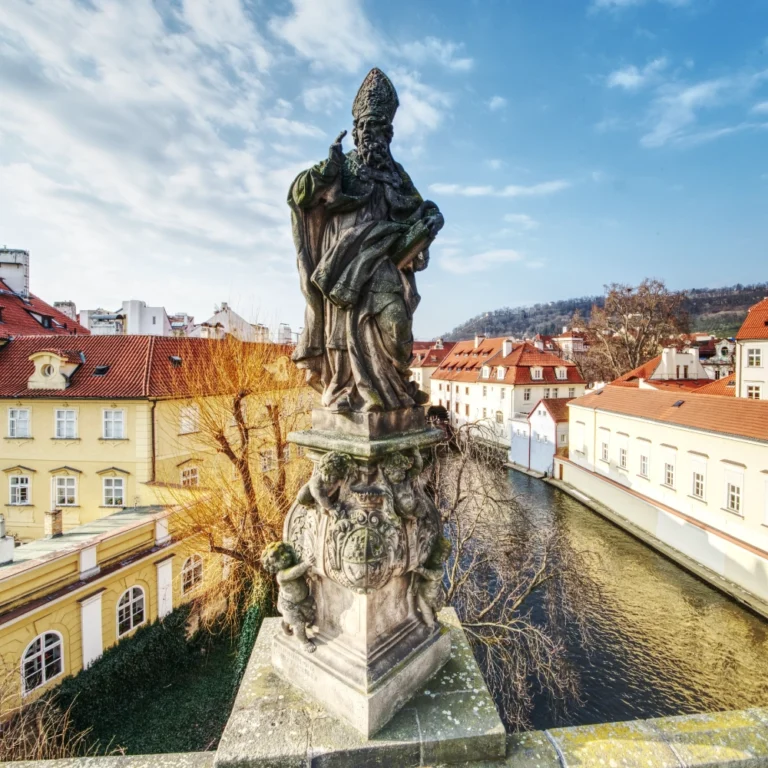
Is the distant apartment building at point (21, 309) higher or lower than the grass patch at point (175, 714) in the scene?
higher

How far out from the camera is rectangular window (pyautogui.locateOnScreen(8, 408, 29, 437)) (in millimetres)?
16766

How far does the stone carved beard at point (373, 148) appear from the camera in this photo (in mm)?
2948

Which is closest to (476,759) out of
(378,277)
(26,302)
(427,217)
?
(378,277)

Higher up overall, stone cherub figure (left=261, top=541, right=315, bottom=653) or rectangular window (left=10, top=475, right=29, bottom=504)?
stone cherub figure (left=261, top=541, right=315, bottom=653)

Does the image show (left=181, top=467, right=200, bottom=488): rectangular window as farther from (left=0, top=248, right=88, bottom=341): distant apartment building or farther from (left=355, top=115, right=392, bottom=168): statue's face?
(left=355, top=115, right=392, bottom=168): statue's face

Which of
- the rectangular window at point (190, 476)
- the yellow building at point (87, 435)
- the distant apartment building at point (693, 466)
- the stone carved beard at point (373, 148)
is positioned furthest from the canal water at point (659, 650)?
the yellow building at point (87, 435)

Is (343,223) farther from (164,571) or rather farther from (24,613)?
(164,571)

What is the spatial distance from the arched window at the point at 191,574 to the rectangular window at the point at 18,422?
8.41 m

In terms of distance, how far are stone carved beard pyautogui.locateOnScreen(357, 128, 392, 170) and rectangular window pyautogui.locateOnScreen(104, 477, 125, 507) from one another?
16607mm

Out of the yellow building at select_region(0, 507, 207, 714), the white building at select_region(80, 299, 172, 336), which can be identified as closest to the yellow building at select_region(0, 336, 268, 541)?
the yellow building at select_region(0, 507, 207, 714)

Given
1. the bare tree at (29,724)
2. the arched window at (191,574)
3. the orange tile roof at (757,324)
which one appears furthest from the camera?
the orange tile roof at (757,324)

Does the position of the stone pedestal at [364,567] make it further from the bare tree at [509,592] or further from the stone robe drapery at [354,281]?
the bare tree at [509,592]

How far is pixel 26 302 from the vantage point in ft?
91.7

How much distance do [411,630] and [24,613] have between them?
10532 millimetres
